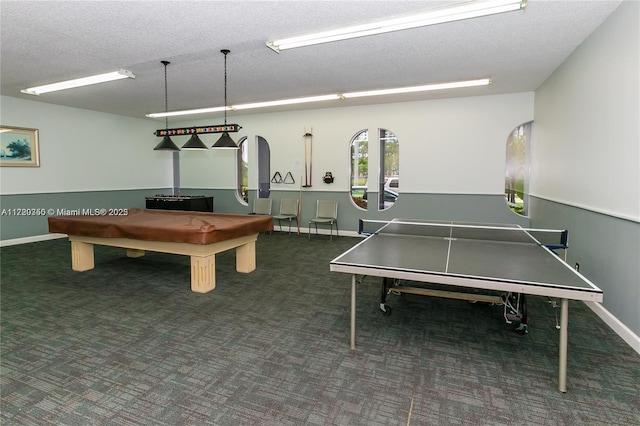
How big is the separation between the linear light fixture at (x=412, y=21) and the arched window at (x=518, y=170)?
4.18 meters

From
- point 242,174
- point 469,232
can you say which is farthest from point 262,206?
point 469,232

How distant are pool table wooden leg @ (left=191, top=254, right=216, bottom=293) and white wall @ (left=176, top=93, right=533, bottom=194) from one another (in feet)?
14.1

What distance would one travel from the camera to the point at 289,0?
9.86 feet

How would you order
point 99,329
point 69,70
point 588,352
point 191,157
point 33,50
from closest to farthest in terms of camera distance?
1. point 588,352
2. point 99,329
3. point 33,50
4. point 69,70
5. point 191,157

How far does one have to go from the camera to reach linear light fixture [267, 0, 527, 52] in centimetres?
291

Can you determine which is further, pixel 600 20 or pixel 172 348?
pixel 600 20

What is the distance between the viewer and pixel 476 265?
2420 millimetres

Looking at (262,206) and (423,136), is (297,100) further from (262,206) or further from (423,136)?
(262,206)

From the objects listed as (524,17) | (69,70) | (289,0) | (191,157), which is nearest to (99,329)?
(289,0)

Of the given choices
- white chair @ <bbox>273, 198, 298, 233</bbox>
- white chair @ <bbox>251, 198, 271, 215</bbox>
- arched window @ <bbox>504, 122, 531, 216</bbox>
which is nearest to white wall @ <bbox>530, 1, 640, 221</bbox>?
arched window @ <bbox>504, 122, 531, 216</bbox>

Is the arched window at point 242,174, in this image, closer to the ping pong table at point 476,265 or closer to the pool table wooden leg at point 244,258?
the pool table wooden leg at point 244,258

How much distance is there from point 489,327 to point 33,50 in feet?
19.6

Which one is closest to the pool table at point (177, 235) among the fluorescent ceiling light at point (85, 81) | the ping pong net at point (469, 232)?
the ping pong net at point (469, 232)

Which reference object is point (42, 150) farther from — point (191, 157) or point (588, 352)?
point (588, 352)
